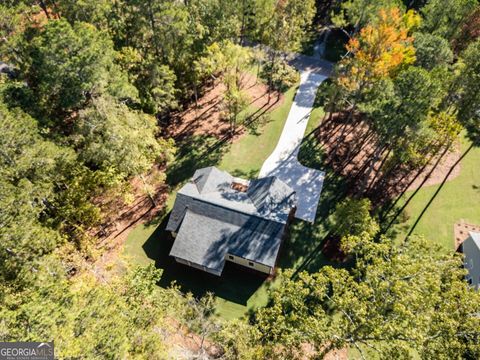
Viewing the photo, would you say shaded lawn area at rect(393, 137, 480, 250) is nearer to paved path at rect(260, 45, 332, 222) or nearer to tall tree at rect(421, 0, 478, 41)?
paved path at rect(260, 45, 332, 222)

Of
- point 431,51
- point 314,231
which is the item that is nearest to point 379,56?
point 431,51

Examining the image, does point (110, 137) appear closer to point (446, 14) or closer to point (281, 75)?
point (281, 75)

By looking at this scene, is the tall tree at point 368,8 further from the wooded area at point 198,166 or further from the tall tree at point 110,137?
the tall tree at point 110,137

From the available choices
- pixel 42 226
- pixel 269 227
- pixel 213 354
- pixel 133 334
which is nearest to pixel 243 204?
pixel 269 227

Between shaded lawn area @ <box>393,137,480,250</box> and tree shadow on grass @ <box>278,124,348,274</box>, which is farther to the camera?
shaded lawn area @ <box>393,137,480,250</box>

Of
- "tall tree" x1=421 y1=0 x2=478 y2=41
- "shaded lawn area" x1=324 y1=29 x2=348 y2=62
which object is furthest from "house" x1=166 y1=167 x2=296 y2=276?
"shaded lawn area" x1=324 y1=29 x2=348 y2=62

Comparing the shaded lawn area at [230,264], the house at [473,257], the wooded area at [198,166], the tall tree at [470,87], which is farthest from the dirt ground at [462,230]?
the shaded lawn area at [230,264]
